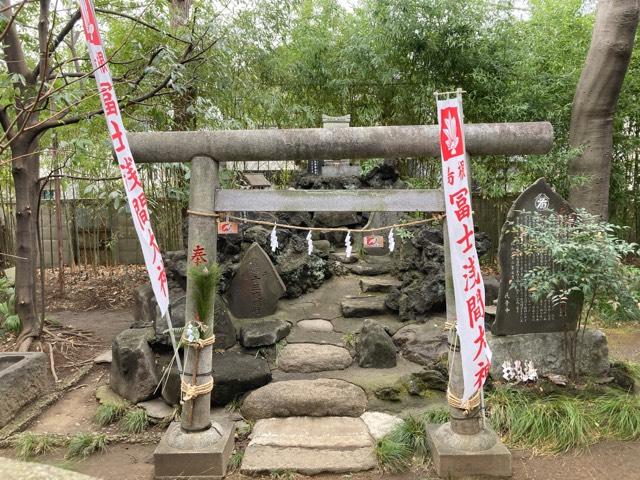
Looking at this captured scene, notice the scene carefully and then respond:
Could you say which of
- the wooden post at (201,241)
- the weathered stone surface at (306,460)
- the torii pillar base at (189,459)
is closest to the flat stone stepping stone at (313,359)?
the weathered stone surface at (306,460)

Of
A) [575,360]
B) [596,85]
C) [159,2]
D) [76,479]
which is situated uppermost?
[159,2]

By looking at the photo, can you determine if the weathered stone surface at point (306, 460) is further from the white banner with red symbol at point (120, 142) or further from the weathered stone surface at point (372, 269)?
the weathered stone surface at point (372, 269)

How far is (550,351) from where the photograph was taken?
4352 mm

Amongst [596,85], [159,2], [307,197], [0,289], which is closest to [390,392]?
[307,197]

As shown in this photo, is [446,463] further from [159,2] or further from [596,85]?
[596,85]

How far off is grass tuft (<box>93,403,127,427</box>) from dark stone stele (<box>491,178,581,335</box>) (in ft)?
10.9

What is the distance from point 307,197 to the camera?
341 centimetres

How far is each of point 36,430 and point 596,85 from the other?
7724mm

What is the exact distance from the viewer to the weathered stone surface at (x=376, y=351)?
4570 mm

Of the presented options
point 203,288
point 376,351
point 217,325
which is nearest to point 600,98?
point 376,351

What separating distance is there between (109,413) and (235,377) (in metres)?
1.09

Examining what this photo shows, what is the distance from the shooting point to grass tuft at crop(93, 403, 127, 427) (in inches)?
160

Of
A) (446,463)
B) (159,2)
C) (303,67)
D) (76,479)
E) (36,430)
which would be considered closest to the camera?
(76,479)

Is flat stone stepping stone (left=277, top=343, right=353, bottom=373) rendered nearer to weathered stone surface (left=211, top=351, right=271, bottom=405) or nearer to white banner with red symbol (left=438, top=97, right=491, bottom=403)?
weathered stone surface (left=211, top=351, right=271, bottom=405)
